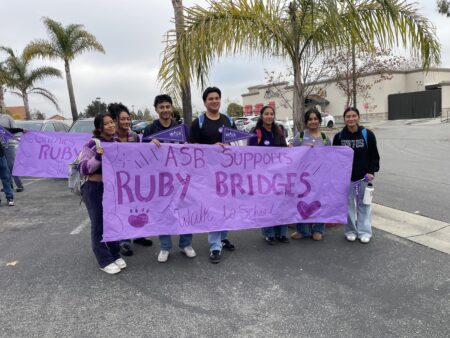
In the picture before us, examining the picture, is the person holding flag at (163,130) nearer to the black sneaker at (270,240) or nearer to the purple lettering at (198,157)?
the purple lettering at (198,157)

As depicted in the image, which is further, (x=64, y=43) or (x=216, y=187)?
(x=64, y=43)

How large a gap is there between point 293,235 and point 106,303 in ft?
8.01

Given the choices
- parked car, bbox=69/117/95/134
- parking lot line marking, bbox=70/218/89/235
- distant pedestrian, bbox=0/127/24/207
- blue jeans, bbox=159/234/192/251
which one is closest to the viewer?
blue jeans, bbox=159/234/192/251

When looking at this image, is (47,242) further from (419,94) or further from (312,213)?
(419,94)

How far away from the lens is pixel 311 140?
447cm

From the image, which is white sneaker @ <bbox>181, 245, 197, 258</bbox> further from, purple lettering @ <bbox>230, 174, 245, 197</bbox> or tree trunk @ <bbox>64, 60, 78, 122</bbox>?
tree trunk @ <bbox>64, 60, 78, 122</bbox>

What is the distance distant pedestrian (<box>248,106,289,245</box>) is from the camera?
4.25 metres

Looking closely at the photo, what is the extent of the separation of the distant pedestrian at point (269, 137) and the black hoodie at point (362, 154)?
84cm

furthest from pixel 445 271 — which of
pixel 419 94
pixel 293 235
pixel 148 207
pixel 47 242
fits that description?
pixel 419 94

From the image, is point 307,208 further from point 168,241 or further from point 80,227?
point 80,227

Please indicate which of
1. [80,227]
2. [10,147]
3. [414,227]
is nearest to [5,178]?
[10,147]

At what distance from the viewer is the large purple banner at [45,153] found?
7.36 meters

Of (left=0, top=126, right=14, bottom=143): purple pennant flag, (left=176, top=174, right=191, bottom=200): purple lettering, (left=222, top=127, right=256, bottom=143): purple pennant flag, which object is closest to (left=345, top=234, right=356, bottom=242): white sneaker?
(left=222, top=127, right=256, bottom=143): purple pennant flag

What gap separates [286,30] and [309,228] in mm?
3071
